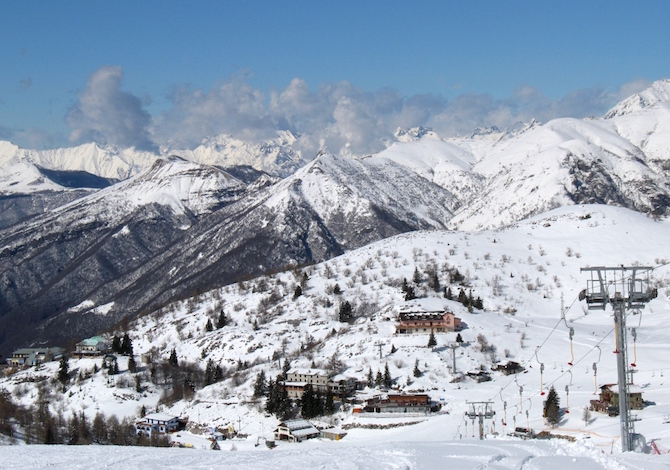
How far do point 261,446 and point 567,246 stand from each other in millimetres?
112782

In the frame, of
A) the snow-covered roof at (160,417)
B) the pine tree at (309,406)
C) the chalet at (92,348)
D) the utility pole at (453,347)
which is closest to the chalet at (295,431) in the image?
the pine tree at (309,406)

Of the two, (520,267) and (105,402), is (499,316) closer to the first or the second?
(520,267)

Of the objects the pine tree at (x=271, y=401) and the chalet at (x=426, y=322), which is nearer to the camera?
the pine tree at (x=271, y=401)

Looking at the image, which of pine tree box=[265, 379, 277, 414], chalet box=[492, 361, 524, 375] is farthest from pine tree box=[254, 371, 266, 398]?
chalet box=[492, 361, 524, 375]

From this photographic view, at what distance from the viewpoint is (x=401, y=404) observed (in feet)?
308

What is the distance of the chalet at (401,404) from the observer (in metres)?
93.1

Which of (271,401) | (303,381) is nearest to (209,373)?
(303,381)

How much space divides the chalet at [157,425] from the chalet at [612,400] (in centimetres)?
5163

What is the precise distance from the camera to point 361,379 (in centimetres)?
10812

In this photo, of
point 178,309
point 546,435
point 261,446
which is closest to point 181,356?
point 178,309

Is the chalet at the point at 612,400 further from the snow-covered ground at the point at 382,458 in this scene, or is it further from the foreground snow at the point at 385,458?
the foreground snow at the point at 385,458

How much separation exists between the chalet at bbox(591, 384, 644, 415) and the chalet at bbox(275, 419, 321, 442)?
99.4 ft

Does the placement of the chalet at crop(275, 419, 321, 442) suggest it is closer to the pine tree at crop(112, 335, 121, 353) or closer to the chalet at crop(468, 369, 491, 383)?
the chalet at crop(468, 369, 491, 383)

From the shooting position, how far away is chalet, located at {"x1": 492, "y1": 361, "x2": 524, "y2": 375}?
346 feet
